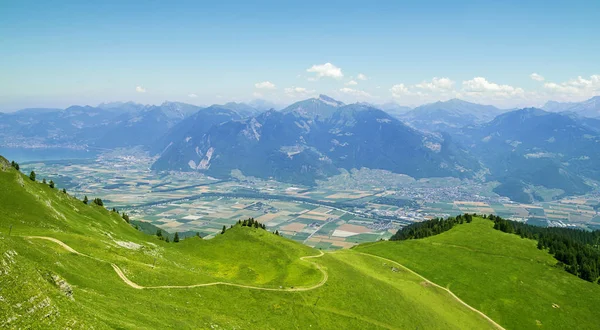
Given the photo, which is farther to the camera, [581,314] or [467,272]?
[467,272]

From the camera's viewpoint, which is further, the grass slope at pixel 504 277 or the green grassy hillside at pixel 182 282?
the grass slope at pixel 504 277

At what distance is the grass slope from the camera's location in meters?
108

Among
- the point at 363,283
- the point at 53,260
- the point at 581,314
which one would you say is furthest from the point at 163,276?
the point at 581,314

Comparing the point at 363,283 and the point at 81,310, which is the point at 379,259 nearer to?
the point at 363,283

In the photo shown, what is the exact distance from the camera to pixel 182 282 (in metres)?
75.1

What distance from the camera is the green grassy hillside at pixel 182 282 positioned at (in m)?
41.9

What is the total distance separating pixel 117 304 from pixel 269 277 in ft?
167

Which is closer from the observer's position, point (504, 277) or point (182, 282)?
point (182, 282)

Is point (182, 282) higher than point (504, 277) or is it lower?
higher

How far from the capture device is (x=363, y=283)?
3930 inches

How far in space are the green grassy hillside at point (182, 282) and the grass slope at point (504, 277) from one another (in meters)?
9.88

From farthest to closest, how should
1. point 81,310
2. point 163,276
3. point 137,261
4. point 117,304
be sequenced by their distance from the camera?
point 137,261, point 163,276, point 117,304, point 81,310

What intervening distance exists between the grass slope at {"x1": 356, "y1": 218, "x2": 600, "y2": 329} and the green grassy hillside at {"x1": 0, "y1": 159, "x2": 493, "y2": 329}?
9.88m

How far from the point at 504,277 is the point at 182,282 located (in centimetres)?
10774
